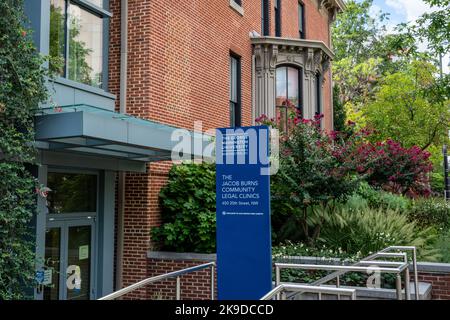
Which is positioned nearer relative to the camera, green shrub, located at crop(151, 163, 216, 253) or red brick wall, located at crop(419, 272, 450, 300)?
red brick wall, located at crop(419, 272, 450, 300)

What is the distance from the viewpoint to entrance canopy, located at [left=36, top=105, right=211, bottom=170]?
7.31 m

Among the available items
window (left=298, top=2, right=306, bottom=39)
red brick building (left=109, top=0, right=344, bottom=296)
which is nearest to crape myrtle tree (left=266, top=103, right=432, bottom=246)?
red brick building (left=109, top=0, right=344, bottom=296)

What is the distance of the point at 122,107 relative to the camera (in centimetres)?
1112

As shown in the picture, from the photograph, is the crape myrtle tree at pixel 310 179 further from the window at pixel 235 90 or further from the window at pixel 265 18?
the window at pixel 265 18

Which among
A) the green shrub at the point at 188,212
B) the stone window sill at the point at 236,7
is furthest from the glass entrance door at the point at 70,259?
the stone window sill at the point at 236,7

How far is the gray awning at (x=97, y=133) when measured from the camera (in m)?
7.31

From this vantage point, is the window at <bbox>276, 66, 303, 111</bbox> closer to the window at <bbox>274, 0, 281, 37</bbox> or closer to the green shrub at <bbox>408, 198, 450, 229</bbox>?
the window at <bbox>274, 0, 281, 37</bbox>

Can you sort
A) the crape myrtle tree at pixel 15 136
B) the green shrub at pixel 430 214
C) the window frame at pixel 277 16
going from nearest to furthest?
the crape myrtle tree at pixel 15 136, the green shrub at pixel 430 214, the window frame at pixel 277 16

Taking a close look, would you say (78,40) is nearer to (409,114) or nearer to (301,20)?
(301,20)

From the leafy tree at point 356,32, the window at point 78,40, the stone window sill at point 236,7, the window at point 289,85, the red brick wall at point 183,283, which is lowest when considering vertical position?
the red brick wall at point 183,283

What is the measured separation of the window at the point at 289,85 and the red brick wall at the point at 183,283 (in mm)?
8339

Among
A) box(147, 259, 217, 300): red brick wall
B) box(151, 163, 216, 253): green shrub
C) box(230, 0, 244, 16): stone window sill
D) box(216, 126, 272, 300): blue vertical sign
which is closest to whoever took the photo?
box(216, 126, 272, 300): blue vertical sign

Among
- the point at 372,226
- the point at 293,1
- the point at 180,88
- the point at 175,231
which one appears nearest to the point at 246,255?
the point at 175,231

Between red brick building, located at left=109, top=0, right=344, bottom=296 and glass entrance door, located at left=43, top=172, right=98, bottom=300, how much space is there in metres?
0.80
